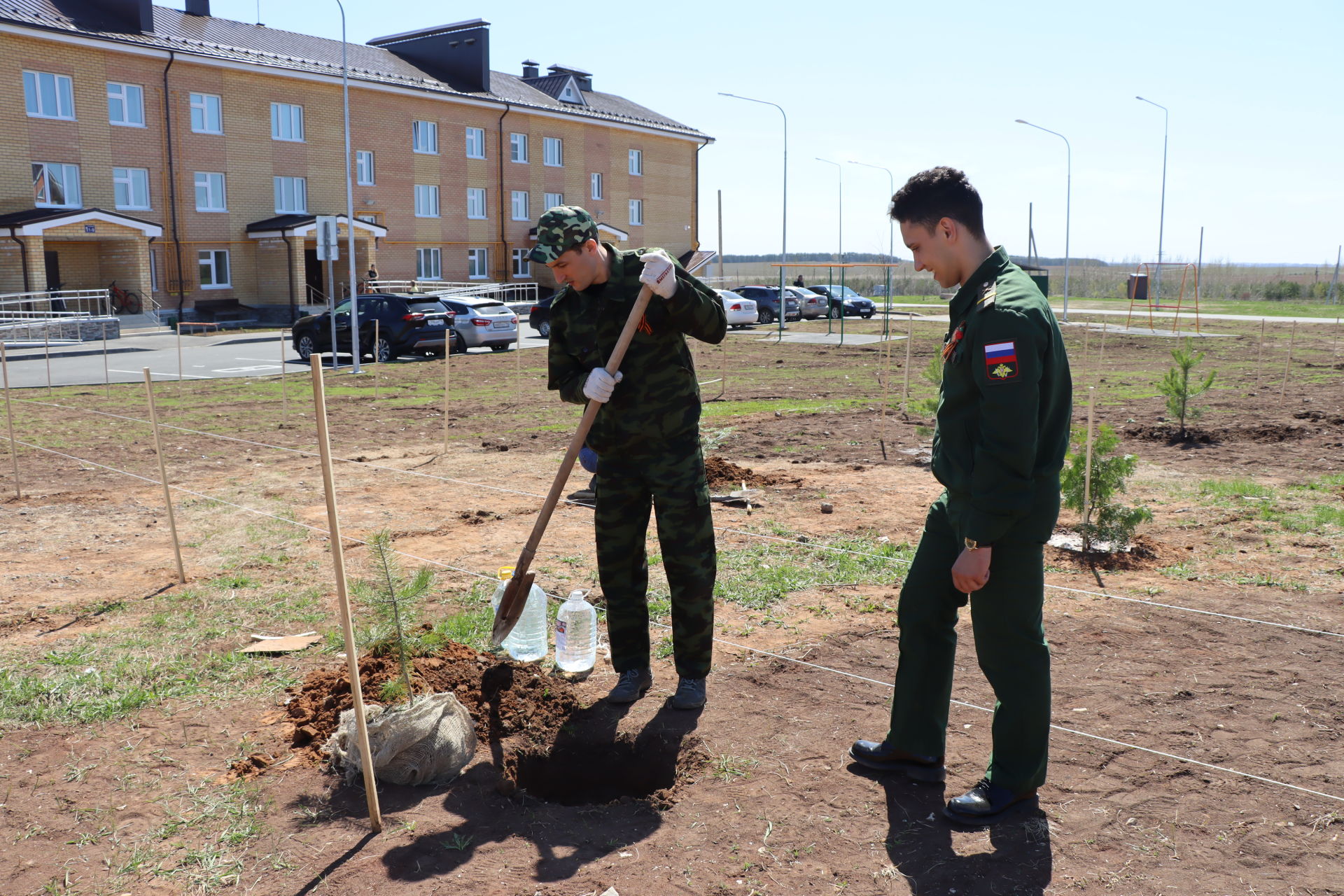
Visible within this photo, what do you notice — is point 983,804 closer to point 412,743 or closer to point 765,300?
point 412,743

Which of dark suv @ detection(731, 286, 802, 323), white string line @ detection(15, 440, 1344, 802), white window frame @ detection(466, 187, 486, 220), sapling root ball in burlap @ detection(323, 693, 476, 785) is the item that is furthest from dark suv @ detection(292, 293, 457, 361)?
white window frame @ detection(466, 187, 486, 220)

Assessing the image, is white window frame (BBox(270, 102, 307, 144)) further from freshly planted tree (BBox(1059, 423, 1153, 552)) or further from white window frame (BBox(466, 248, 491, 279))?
freshly planted tree (BBox(1059, 423, 1153, 552))

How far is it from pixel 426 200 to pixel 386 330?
22.7 meters

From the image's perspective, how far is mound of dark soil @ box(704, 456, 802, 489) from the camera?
28.8 feet

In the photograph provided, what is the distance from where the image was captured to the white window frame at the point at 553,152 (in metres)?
47.3

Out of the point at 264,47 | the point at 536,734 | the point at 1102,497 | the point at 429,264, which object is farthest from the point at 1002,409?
the point at 429,264

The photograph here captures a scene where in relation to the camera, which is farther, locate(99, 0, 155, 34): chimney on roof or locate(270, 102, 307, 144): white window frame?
locate(270, 102, 307, 144): white window frame

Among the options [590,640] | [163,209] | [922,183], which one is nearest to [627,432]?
[590,640]

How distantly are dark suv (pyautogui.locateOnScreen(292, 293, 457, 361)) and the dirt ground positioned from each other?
44.8 feet

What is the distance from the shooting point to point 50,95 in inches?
1227

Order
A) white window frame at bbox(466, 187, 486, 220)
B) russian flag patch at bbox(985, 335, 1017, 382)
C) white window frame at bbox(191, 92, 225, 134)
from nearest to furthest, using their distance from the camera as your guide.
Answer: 1. russian flag patch at bbox(985, 335, 1017, 382)
2. white window frame at bbox(191, 92, 225, 134)
3. white window frame at bbox(466, 187, 486, 220)

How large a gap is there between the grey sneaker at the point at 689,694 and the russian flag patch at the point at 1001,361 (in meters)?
1.92

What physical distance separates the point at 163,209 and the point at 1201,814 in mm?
36647

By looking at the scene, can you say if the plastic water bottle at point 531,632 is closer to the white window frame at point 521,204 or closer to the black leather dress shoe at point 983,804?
the black leather dress shoe at point 983,804
